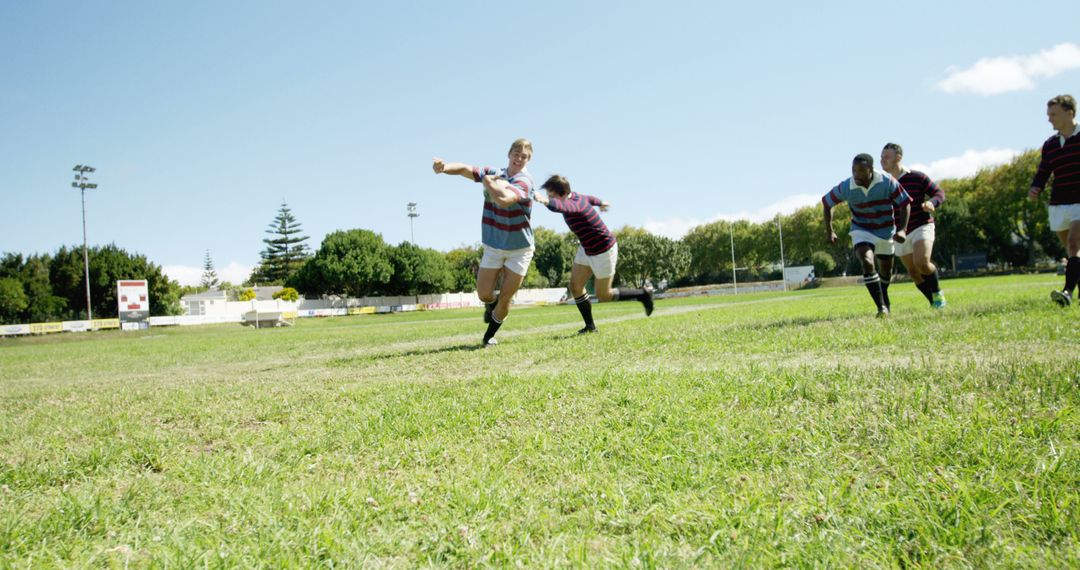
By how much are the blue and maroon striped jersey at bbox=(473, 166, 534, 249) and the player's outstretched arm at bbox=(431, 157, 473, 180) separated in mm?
384

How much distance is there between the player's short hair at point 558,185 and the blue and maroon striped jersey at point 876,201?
4125 millimetres

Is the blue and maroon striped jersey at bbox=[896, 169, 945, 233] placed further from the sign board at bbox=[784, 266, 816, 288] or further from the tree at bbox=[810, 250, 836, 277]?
the tree at bbox=[810, 250, 836, 277]

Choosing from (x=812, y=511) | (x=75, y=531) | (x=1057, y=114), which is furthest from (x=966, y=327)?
(x=75, y=531)

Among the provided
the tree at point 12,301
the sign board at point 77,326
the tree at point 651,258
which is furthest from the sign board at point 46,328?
the tree at point 651,258

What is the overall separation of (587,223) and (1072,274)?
19.3ft

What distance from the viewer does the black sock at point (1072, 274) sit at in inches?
280

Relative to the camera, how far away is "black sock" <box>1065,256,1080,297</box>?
23.4 feet

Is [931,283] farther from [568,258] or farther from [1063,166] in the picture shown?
[568,258]

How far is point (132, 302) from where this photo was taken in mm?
40594

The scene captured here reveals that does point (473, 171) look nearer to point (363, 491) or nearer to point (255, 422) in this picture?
point (255, 422)

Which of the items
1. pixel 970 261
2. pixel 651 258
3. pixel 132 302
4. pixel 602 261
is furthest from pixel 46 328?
pixel 970 261

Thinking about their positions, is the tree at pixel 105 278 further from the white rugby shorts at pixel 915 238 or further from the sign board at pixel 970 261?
the sign board at pixel 970 261

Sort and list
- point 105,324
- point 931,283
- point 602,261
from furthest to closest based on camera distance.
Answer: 1. point 105,324
2. point 931,283
3. point 602,261

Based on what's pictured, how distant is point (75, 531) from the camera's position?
1.96 meters
